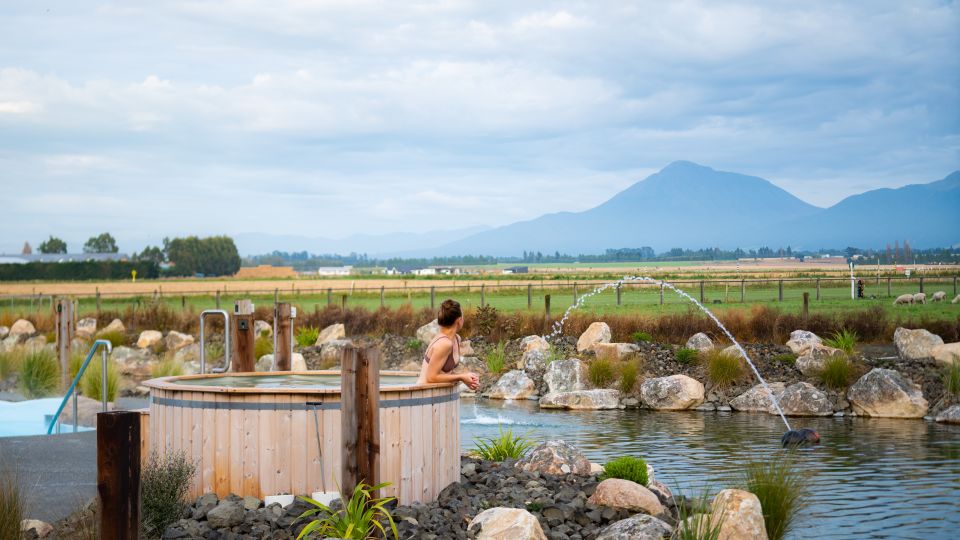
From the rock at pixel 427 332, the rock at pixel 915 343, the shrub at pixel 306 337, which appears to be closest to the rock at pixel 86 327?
the shrub at pixel 306 337

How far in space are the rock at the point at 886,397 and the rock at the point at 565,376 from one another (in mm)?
5791

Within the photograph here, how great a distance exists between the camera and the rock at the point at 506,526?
905 centimetres

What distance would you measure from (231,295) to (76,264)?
5303 centimetres

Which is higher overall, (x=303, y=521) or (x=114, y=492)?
(x=114, y=492)

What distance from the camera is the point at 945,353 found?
22047 millimetres

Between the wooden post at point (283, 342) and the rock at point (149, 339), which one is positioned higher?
the wooden post at point (283, 342)

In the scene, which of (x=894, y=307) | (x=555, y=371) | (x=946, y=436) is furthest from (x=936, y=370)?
(x=894, y=307)

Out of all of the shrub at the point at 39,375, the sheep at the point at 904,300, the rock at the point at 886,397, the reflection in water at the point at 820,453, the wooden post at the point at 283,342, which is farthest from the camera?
the sheep at the point at 904,300

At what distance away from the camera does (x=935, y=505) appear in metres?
12.1

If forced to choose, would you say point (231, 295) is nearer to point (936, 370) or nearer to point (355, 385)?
point (936, 370)

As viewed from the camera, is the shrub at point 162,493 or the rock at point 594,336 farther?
the rock at point 594,336

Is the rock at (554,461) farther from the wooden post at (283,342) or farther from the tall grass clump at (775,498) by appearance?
the wooden post at (283,342)

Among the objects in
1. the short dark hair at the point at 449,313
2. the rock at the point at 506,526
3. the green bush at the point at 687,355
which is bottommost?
the rock at the point at 506,526

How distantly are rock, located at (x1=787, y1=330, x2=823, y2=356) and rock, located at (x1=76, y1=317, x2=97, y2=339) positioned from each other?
71.0 feet
